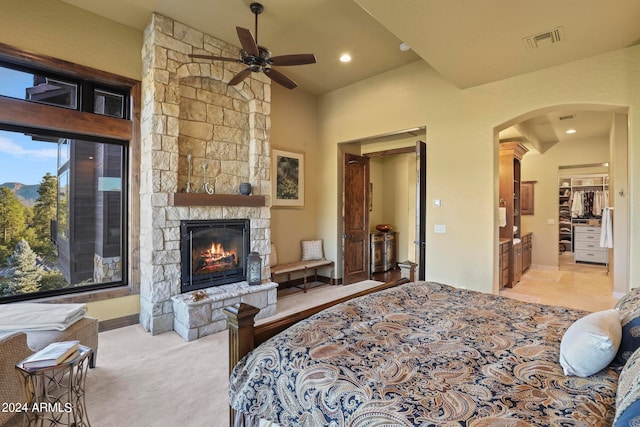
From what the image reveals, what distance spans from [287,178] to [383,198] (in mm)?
3389

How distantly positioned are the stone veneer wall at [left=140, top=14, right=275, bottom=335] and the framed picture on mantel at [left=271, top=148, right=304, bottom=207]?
2.59ft

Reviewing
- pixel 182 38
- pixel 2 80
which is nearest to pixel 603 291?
pixel 182 38

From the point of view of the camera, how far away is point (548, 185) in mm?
7473

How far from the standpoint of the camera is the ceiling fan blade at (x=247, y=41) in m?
2.76

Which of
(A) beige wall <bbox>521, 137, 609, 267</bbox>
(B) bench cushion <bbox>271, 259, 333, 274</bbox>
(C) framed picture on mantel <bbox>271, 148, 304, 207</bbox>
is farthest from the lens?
(A) beige wall <bbox>521, 137, 609, 267</bbox>

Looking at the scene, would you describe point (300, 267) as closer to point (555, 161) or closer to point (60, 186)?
Answer: point (60, 186)

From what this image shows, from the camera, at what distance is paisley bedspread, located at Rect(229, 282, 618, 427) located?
1069mm

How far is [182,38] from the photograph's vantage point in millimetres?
3766

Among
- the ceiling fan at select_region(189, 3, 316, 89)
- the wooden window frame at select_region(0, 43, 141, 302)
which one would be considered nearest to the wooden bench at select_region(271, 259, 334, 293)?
the wooden window frame at select_region(0, 43, 141, 302)

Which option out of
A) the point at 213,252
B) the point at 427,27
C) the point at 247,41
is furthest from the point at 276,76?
the point at 213,252

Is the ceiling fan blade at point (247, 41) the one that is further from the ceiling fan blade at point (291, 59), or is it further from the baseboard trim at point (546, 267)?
the baseboard trim at point (546, 267)

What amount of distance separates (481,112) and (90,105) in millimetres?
4989

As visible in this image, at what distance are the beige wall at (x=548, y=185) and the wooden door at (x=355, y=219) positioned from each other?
463cm

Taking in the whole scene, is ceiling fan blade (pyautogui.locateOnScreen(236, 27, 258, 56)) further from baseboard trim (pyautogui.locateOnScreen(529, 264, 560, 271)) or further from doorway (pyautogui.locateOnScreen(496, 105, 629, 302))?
baseboard trim (pyautogui.locateOnScreen(529, 264, 560, 271))
